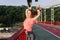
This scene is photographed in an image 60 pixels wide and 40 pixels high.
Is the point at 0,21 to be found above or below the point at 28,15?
below

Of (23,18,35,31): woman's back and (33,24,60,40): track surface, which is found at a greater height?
(23,18,35,31): woman's back

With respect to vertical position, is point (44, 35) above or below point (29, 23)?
below

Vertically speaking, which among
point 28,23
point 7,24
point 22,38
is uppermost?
point 28,23

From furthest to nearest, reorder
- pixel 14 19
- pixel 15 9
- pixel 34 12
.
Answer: pixel 15 9 < pixel 14 19 < pixel 34 12

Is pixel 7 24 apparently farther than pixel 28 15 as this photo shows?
Yes

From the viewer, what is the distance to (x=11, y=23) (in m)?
55.7

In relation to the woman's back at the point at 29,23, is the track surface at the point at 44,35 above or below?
below

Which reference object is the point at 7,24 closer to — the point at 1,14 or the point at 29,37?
the point at 1,14

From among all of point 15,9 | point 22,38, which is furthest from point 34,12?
point 15,9

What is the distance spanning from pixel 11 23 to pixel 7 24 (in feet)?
7.47

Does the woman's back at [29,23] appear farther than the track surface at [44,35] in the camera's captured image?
Yes

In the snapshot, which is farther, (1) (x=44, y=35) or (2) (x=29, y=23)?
(1) (x=44, y=35)

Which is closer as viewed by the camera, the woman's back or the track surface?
the track surface

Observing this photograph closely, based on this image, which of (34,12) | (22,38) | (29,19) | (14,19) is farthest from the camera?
(14,19)
